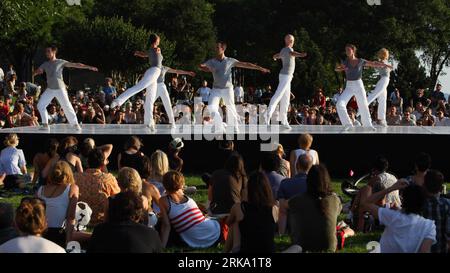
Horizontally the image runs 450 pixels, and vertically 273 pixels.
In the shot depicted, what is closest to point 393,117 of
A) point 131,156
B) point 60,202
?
point 131,156

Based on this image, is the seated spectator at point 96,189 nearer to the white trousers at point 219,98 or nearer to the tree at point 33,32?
the white trousers at point 219,98

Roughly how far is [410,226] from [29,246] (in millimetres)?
3070

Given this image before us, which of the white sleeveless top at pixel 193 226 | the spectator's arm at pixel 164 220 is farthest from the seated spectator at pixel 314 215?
the spectator's arm at pixel 164 220

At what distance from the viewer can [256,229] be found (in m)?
7.66

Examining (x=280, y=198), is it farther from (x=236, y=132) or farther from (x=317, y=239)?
(x=236, y=132)

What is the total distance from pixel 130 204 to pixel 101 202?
3.28m

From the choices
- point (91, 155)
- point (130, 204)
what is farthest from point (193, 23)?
point (130, 204)

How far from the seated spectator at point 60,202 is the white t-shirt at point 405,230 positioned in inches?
119

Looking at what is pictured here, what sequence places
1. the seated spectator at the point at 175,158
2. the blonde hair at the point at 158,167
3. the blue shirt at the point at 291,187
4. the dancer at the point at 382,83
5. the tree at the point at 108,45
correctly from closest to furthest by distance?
the blue shirt at the point at 291,187 → the blonde hair at the point at 158,167 → the seated spectator at the point at 175,158 → the dancer at the point at 382,83 → the tree at the point at 108,45

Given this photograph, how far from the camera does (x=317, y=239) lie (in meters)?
8.30

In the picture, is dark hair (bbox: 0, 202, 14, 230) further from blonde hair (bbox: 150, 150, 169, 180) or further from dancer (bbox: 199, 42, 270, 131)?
dancer (bbox: 199, 42, 270, 131)

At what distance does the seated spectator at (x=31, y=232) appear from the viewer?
20.4 feet

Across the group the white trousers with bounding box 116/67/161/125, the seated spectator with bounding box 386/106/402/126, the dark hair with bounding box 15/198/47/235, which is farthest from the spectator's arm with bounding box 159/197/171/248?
the seated spectator with bounding box 386/106/402/126

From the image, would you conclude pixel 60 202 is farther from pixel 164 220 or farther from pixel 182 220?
pixel 182 220
